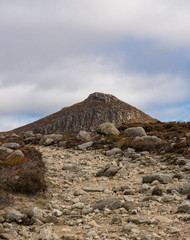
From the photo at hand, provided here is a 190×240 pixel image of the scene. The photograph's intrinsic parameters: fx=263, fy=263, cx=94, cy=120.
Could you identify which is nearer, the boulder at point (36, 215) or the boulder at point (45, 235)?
the boulder at point (45, 235)

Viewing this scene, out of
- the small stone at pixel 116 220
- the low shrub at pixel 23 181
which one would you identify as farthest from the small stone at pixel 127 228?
the low shrub at pixel 23 181

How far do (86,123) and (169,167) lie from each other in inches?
1821

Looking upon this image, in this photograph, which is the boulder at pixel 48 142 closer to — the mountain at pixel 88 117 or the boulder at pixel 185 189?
the boulder at pixel 185 189

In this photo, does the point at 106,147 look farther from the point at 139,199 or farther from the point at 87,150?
the point at 139,199

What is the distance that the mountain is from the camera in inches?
2235

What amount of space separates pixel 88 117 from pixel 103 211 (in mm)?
54190

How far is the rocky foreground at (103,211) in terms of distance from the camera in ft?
16.8

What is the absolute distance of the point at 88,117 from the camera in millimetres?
60719

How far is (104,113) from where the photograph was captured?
6216 centimetres

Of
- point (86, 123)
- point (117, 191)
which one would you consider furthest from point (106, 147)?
point (86, 123)

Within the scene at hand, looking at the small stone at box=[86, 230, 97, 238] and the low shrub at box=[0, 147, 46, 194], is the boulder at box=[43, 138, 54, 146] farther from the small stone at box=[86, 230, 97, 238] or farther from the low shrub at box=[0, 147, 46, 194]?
the small stone at box=[86, 230, 97, 238]

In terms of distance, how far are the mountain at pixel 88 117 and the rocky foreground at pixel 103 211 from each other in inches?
1743

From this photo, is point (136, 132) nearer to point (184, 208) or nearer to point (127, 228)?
point (184, 208)

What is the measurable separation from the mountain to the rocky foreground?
4428 cm
